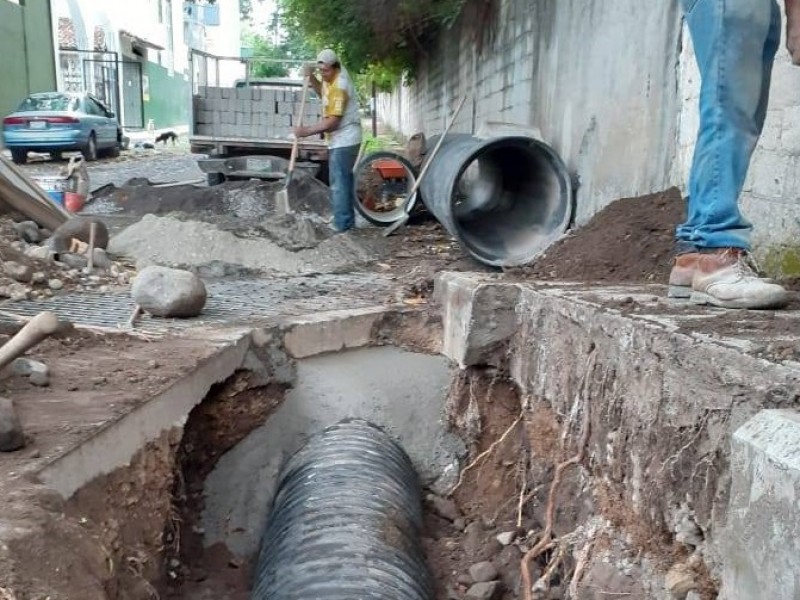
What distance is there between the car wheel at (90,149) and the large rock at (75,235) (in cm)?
1118

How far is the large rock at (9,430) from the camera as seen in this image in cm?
240

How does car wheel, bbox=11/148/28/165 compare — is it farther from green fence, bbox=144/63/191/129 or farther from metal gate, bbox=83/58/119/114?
green fence, bbox=144/63/191/129

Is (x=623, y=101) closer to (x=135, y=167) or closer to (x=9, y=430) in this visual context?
(x=9, y=430)

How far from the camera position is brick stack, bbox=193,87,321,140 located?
38.9 feet

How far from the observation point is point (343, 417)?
163 inches

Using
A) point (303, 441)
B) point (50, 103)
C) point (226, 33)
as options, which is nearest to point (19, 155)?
point (50, 103)

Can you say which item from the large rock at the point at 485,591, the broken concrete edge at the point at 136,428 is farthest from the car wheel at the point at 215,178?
the large rock at the point at 485,591

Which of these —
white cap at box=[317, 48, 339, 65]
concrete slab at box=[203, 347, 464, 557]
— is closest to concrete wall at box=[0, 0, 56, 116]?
white cap at box=[317, 48, 339, 65]

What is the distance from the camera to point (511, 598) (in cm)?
333

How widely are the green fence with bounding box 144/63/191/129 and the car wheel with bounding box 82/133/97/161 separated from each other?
37.2 ft

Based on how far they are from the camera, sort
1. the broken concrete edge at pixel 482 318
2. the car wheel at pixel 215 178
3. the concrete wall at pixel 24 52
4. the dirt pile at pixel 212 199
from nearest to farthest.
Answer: the broken concrete edge at pixel 482 318 < the dirt pile at pixel 212 199 < the car wheel at pixel 215 178 < the concrete wall at pixel 24 52

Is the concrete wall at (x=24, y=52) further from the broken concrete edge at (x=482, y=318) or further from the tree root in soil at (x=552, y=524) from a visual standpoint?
the tree root in soil at (x=552, y=524)

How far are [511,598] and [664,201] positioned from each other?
2.40 metres

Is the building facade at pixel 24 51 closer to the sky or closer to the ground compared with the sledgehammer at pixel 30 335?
closer to the sky
